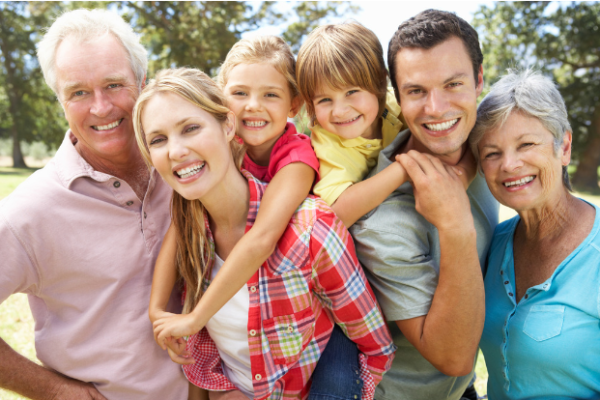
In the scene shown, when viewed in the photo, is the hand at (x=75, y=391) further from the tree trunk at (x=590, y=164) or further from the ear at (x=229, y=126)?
the tree trunk at (x=590, y=164)

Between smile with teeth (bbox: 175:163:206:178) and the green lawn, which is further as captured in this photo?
the green lawn

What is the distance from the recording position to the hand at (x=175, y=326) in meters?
2.05

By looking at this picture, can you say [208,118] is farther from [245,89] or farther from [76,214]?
[76,214]

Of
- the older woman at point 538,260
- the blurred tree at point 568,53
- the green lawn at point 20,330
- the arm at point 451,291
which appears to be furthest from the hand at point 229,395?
the blurred tree at point 568,53

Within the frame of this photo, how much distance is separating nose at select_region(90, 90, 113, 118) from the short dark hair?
1586mm

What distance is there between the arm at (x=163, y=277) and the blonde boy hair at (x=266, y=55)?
39.9 inches

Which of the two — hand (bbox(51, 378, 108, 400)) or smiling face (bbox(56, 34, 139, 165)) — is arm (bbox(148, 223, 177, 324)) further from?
smiling face (bbox(56, 34, 139, 165))

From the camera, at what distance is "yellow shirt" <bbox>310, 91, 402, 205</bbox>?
2.34 m

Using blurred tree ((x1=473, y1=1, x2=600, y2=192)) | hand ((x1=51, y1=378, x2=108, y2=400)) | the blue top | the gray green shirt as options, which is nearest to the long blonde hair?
hand ((x1=51, y1=378, x2=108, y2=400))

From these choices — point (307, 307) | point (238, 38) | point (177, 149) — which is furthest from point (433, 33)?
point (238, 38)

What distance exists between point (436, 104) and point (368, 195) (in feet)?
1.89

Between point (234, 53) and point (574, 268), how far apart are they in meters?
2.09

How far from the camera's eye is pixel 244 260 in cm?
202

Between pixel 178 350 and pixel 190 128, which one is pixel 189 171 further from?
pixel 178 350
